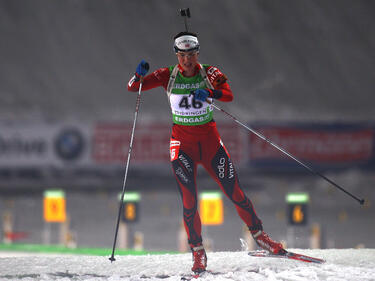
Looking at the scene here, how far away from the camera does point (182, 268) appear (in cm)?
656

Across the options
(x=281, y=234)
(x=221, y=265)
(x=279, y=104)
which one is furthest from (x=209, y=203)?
(x=279, y=104)

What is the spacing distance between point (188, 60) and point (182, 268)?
7.10 ft

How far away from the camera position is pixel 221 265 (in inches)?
257

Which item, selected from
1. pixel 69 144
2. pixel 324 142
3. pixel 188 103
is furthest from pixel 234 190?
pixel 69 144

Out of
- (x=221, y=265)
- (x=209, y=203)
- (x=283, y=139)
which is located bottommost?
(x=221, y=265)

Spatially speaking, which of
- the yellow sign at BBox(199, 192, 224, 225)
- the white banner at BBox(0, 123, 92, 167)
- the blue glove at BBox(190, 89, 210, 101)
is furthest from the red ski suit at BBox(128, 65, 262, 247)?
the white banner at BBox(0, 123, 92, 167)

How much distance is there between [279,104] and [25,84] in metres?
20.8

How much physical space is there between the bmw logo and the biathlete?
50.3 ft

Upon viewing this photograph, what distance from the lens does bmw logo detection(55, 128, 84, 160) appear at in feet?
69.8

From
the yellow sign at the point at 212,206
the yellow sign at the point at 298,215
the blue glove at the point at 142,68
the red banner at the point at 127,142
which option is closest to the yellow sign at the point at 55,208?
the yellow sign at the point at 212,206

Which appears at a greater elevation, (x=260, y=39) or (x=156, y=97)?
(x=260, y=39)

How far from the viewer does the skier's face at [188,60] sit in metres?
6.10

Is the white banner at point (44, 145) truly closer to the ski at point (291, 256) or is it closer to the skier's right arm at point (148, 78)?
the skier's right arm at point (148, 78)

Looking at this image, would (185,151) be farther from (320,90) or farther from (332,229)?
(320,90)
